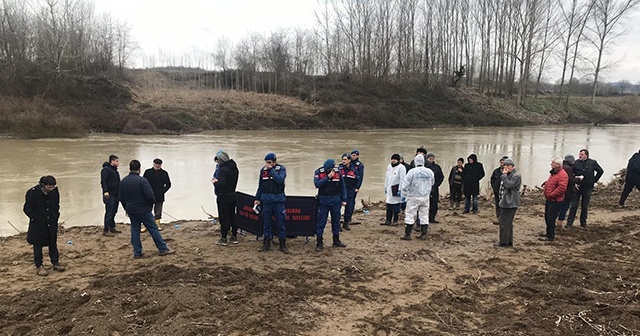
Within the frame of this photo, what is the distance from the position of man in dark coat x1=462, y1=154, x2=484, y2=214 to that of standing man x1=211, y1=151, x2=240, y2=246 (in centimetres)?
556

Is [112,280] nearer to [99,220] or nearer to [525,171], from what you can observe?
[99,220]

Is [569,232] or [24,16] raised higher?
[24,16]

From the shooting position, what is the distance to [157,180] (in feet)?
26.8

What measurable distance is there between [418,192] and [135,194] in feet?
15.6

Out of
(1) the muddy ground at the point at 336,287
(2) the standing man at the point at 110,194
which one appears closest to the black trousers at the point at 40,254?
(1) the muddy ground at the point at 336,287

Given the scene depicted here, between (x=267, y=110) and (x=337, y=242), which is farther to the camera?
(x=267, y=110)

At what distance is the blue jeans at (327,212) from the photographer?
6945 millimetres

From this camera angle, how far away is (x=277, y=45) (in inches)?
2181

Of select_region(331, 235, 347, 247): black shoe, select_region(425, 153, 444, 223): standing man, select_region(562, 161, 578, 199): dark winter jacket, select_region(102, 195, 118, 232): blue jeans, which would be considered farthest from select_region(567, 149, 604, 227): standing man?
select_region(102, 195, 118, 232): blue jeans

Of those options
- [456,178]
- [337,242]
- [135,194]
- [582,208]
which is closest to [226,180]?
[135,194]

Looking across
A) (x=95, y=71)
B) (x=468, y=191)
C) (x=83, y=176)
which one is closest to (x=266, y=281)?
(x=468, y=191)

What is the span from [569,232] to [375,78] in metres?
46.5

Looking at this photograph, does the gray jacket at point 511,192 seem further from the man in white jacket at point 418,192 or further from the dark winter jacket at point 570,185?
the dark winter jacket at point 570,185

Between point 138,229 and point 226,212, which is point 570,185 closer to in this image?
point 226,212
